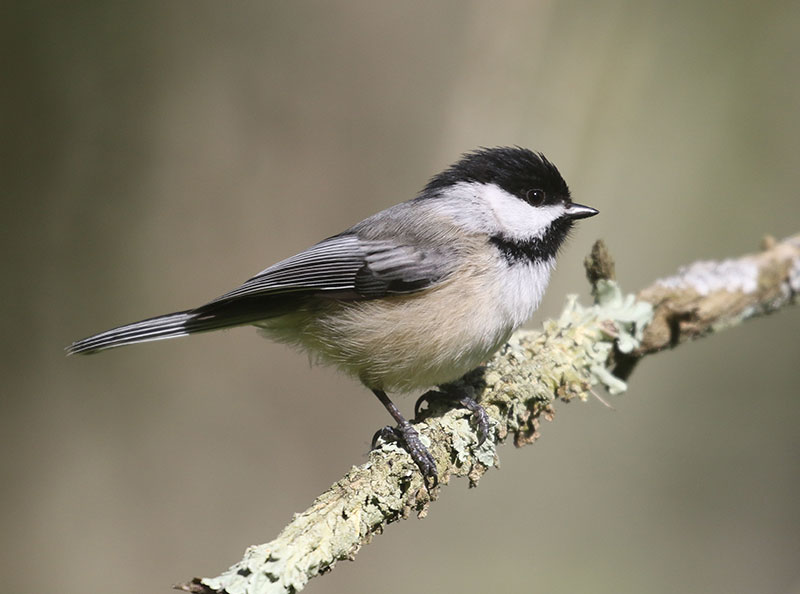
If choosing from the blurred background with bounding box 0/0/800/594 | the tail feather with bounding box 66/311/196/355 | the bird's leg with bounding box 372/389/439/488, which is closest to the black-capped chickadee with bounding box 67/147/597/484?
the tail feather with bounding box 66/311/196/355

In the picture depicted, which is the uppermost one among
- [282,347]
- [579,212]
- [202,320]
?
[579,212]

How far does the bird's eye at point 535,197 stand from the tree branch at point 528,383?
0.42 m

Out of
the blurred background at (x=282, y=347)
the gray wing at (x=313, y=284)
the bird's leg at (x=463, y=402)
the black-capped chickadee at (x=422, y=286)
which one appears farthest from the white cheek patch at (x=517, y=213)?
the blurred background at (x=282, y=347)

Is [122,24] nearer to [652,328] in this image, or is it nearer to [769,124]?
[652,328]

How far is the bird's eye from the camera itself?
2.63 m

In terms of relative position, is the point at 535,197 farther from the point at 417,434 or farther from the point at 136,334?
the point at 136,334

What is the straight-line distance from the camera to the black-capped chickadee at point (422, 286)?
234cm

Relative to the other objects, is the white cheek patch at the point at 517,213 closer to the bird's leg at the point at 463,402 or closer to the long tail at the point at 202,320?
the bird's leg at the point at 463,402

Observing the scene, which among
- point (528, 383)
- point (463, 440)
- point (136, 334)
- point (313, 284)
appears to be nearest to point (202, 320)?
point (136, 334)

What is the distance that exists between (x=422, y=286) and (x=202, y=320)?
2.93 feet

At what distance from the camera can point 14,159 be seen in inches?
142

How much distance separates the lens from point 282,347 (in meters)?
3.94

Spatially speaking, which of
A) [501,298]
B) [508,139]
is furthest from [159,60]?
[501,298]

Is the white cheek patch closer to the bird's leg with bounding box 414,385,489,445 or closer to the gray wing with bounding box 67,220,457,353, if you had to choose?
the gray wing with bounding box 67,220,457,353
